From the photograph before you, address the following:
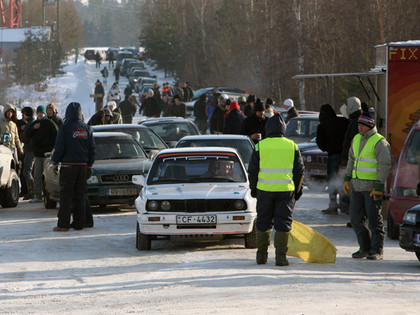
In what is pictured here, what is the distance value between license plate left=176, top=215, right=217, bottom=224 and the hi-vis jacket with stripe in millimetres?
1814

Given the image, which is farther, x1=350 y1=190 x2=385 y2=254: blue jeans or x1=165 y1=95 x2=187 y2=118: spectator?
x1=165 y1=95 x2=187 y2=118: spectator

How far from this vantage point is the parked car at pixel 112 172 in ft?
53.2

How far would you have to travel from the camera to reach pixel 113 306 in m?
8.34

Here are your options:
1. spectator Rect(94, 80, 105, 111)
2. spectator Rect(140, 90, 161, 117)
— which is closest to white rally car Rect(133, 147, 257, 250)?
spectator Rect(140, 90, 161, 117)

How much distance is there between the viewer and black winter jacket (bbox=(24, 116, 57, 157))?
1827 centimetres

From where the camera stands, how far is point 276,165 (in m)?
10.5

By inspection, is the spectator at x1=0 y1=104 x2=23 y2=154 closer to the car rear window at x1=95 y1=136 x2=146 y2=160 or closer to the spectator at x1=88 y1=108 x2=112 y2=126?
the car rear window at x1=95 y1=136 x2=146 y2=160

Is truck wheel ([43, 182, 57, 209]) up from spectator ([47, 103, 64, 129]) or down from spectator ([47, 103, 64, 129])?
down

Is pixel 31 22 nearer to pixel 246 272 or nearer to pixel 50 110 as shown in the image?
pixel 50 110

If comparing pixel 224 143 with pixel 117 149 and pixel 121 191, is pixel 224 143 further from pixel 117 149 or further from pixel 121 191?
pixel 117 149

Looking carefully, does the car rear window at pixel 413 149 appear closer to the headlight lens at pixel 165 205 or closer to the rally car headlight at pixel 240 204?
the rally car headlight at pixel 240 204

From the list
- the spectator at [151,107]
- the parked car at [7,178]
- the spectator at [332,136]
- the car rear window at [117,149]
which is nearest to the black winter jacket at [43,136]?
the parked car at [7,178]

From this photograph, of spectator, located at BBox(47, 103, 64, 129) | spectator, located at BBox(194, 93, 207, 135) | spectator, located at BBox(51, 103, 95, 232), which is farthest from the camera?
spectator, located at BBox(194, 93, 207, 135)

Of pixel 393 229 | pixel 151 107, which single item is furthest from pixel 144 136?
pixel 151 107
